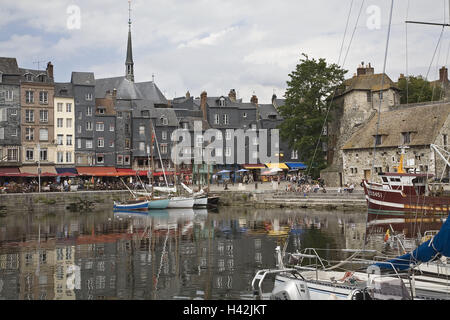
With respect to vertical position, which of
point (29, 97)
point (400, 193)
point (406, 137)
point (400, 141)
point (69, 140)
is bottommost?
point (400, 193)

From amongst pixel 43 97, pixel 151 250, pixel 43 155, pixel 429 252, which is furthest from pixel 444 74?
pixel 429 252

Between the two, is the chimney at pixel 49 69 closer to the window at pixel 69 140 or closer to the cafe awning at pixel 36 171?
the window at pixel 69 140

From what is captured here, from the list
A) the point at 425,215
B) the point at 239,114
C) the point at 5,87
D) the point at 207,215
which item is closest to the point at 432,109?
the point at 425,215

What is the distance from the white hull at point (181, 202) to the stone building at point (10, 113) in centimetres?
2067

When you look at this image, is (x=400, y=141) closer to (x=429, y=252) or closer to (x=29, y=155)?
(x=429, y=252)

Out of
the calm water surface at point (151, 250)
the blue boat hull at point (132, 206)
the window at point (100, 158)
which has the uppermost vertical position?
the window at point (100, 158)

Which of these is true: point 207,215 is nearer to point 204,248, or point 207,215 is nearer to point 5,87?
point 204,248

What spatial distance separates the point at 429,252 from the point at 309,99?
48.8 m

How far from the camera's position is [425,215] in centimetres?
4106

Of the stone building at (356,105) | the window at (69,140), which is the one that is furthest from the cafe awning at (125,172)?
the stone building at (356,105)

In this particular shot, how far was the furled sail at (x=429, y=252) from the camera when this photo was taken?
1302cm

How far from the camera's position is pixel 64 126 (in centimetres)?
6694

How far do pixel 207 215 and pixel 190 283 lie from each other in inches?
1122
